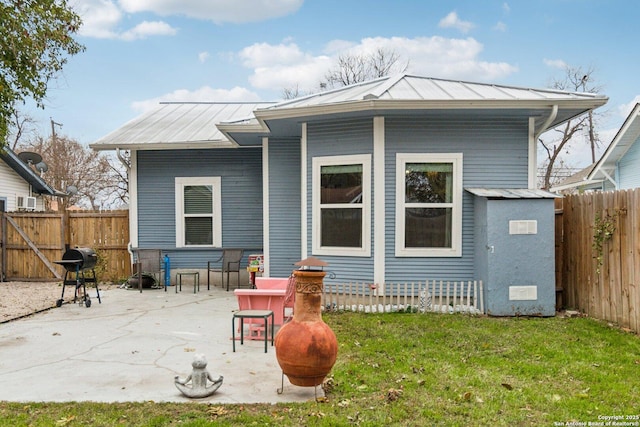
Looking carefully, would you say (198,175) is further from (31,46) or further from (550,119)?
(550,119)

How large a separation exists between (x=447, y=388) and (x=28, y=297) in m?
8.32

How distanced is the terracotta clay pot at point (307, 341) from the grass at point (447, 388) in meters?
0.23

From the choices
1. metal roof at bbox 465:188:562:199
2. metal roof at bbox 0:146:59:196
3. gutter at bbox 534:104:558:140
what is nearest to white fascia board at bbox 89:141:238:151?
metal roof at bbox 465:188:562:199

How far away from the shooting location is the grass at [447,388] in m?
3.29

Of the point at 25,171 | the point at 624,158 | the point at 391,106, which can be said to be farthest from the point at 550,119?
the point at 25,171

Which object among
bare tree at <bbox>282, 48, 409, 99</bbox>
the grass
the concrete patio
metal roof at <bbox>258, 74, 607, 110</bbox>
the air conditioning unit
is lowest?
the concrete patio

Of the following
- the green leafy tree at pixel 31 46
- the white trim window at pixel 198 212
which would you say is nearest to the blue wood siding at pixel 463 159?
the white trim window at pixel 198 212

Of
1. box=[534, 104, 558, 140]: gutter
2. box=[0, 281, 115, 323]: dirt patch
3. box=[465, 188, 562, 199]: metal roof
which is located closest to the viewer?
box=[465, 188, 562, 199]: metal roof

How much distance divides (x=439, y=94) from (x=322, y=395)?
17.1 ft

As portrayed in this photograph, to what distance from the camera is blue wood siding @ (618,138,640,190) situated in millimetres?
13461

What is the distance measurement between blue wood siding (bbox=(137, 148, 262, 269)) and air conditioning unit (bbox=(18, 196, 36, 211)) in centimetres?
678

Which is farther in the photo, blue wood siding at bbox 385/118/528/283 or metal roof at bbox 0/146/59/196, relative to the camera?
metal roof at bbox 0/146/59/196

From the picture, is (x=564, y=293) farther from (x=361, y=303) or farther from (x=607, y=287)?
(x=361, y=303)

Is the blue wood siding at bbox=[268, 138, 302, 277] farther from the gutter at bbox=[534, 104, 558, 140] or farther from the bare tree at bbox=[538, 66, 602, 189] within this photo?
the bare tree at bbox=[538, 66, 602, 189]
